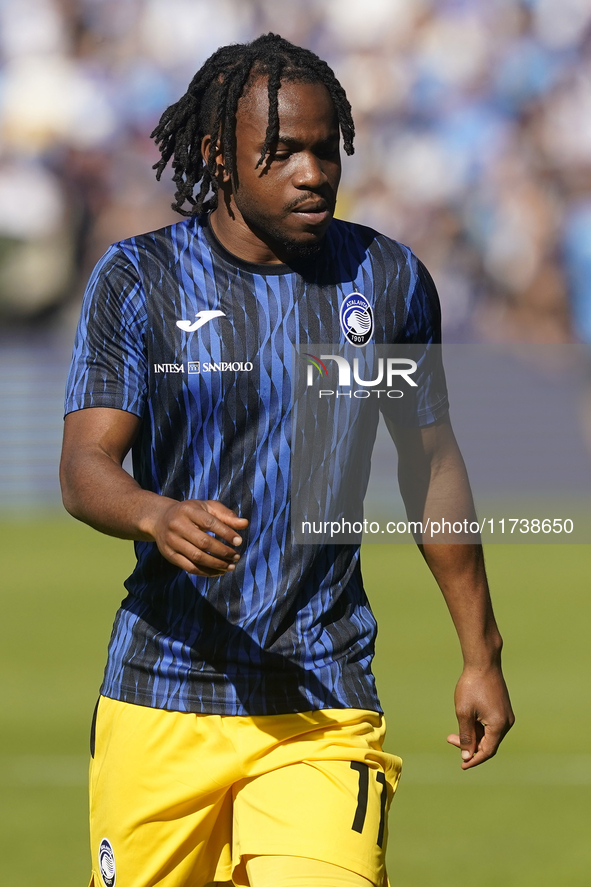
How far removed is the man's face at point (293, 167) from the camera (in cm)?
250

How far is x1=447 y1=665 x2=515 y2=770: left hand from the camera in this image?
8.59 feet

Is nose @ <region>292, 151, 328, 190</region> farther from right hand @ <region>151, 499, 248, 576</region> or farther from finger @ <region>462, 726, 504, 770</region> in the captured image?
finger @ <region>462, 726, 504, 770</region>

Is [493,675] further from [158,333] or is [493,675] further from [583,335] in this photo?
[583,335]

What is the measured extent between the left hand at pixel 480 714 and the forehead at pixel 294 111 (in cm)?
114

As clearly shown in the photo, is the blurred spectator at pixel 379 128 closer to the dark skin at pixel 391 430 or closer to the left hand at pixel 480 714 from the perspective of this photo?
the dark skin at pixel 391 430

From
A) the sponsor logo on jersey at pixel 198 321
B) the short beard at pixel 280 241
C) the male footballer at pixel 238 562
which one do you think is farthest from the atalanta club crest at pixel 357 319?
the sponsor logo on jersey at pixel 198 321

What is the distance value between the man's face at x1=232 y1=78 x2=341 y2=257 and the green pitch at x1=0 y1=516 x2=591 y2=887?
2.40 metres

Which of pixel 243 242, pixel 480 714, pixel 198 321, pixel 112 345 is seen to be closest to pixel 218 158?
pixel 243 242

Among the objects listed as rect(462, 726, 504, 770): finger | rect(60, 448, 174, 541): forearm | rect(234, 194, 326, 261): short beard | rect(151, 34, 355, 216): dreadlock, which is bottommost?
rect(462, 726, 504, 770): finger

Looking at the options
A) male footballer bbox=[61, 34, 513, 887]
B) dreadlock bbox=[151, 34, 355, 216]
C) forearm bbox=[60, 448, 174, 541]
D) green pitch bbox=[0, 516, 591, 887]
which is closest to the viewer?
forearm bbox=[60, 448, 174, 541]

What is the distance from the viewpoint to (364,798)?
243 cm

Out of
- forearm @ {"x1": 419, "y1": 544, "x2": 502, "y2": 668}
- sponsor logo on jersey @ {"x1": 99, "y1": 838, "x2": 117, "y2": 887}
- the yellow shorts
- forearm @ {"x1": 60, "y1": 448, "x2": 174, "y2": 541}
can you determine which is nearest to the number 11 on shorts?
the yellow shorts

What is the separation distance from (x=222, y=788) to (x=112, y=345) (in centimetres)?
89

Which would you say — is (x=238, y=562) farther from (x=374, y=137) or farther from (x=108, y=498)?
(x=374, y=137)
